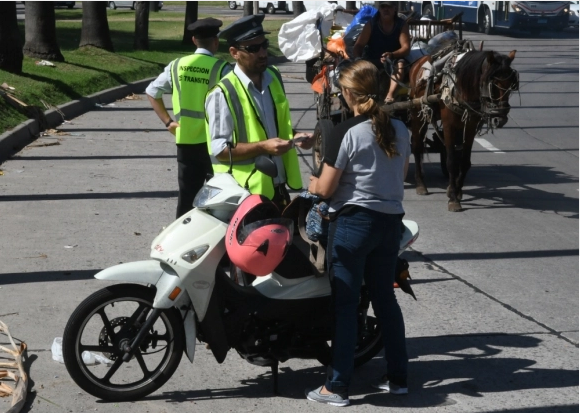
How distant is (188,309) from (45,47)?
16.5m

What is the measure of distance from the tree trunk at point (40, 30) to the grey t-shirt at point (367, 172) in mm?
16605

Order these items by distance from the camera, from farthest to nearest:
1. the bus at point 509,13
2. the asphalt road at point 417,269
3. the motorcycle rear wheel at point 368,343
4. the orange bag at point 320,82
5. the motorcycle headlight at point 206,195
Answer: the bus at point 509,13 < the orange bag at point 320,82 < the motorcycle rear wheel at point 368,343 < the asphalt road at point 417,269 < the motorcycle headlight at point 206,195

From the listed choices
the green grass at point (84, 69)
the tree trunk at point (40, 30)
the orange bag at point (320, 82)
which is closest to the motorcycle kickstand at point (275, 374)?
the orange bag at point (320, 82)

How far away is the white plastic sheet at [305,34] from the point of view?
1424cm

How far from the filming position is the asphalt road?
549 centimetres

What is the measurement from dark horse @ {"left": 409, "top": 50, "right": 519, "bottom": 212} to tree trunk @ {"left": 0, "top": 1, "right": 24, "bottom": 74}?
8318 millimetres

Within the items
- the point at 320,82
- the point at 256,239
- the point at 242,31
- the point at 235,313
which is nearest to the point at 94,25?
the point at 320,82

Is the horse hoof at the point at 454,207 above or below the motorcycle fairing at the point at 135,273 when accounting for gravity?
below

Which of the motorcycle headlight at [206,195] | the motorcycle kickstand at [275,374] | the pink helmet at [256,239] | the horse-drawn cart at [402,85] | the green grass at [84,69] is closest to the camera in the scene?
the pink helmet at [256,239]

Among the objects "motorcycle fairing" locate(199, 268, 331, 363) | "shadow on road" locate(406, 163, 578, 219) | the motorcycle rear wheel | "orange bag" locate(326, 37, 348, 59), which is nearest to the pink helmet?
"motorcycle fairing" locate(199, 268, 331, 363)

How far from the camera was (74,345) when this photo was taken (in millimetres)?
5141

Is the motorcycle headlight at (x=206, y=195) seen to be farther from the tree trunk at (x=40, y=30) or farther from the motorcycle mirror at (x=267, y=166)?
the tree trunk at (x=40, y=30)

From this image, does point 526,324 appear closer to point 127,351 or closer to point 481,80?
point 127,351

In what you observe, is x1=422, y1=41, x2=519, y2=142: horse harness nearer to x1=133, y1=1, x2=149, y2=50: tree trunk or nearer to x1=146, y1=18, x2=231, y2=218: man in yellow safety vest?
x1=146, y1=18, x2=231, y2=218: man in yellow safety vest
